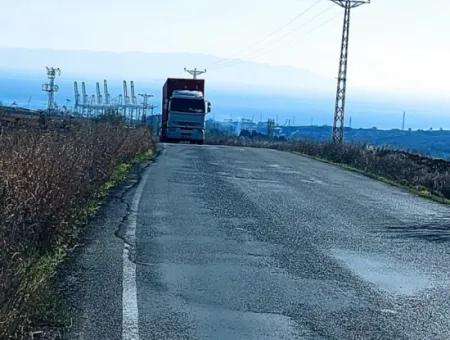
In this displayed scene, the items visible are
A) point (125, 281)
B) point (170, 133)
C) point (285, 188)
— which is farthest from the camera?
point (170, 133)

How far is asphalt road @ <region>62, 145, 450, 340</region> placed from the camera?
782cm

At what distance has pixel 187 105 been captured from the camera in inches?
2130

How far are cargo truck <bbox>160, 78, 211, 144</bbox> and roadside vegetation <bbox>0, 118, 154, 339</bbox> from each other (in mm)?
37063

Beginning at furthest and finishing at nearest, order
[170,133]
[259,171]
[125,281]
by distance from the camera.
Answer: [170,133] < [259,171] < [125,281]

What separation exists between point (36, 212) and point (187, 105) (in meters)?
44.0

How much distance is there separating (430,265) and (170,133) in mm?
44453

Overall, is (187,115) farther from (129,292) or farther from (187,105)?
(129,292)

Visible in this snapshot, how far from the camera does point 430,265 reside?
444 inches

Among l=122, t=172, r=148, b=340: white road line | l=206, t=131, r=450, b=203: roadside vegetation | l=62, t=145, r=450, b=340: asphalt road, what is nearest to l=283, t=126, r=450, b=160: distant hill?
l=206, t=131, r=450, b=203: roadside vegetation

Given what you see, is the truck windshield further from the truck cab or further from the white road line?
the white road line

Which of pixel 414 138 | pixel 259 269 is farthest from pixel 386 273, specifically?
pixel 414 138

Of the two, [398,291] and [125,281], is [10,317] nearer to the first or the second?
[125,281]

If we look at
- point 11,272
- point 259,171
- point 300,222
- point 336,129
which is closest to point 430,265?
point 300,222

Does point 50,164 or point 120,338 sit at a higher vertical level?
point 50,164
